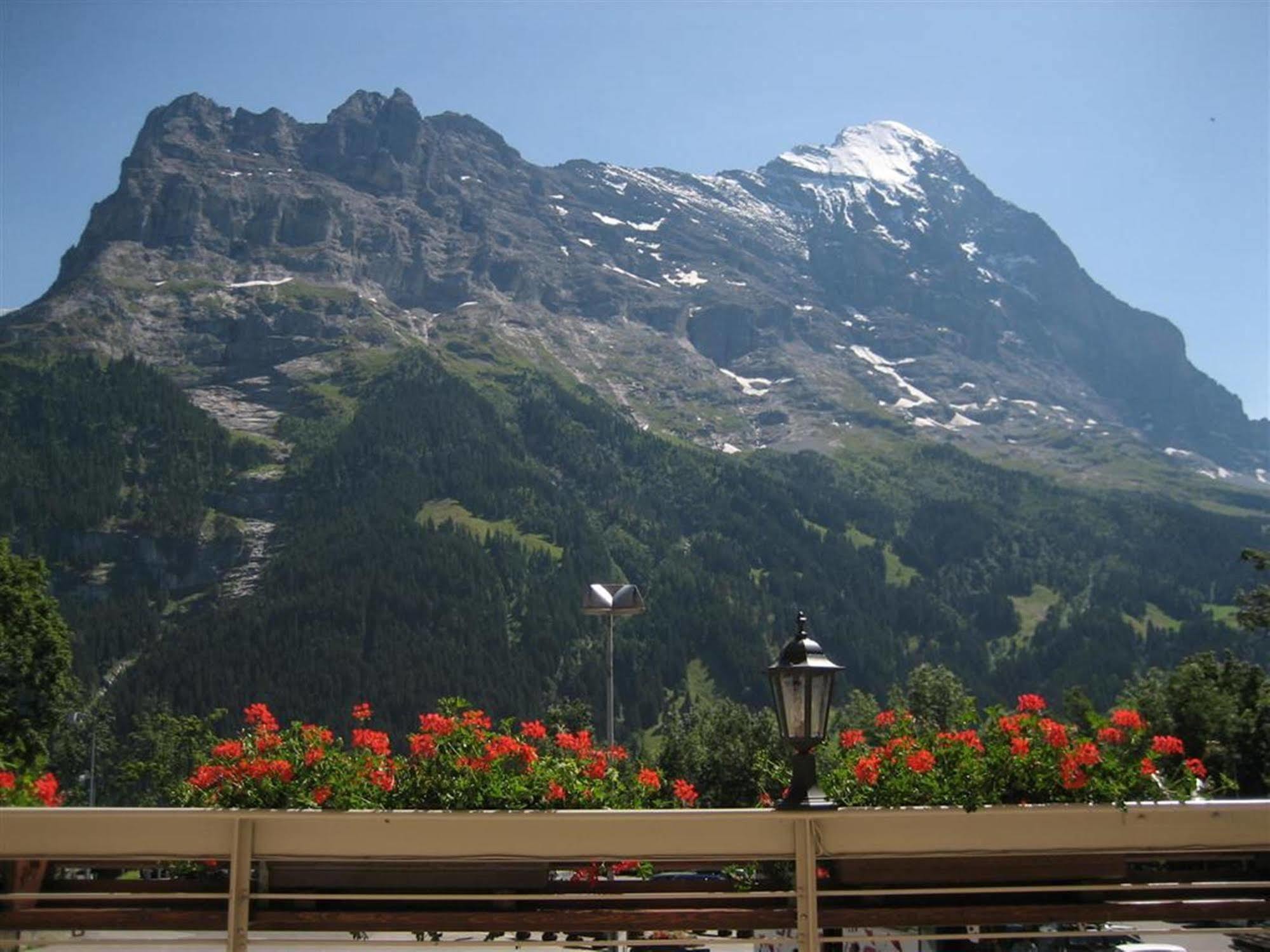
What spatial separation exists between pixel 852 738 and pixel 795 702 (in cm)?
112

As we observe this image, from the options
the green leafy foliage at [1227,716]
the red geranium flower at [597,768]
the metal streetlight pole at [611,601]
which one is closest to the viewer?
the red geranium flower at [597,768]

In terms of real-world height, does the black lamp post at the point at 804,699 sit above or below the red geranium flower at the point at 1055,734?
above

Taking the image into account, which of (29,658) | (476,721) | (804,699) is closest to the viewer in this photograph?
(804,699)

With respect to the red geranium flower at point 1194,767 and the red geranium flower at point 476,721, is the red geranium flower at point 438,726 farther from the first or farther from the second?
the red geranium flower at point 1194,767

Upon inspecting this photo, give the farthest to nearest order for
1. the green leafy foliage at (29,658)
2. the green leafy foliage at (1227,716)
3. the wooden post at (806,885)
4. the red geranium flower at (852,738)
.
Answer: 1. the green leafy foliage at (1227,716)
2. the green leafy foliage at (29,658)
3. the red geranium flower at (852,738)
4. the wooden post at (806,885)

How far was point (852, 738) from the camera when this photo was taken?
27.3ft

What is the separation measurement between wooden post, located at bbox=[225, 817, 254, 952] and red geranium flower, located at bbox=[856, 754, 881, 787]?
3.54 m

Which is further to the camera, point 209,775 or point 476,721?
point 476,721

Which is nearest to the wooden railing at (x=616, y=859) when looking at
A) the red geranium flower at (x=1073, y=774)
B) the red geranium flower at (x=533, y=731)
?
the red geranium flower at (x=1073, y=774)

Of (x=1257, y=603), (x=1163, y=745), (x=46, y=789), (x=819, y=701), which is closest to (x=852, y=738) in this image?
(x=819, y=701)

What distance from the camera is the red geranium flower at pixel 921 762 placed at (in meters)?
7.10

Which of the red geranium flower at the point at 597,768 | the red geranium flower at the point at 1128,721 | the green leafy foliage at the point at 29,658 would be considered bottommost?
the red geranium flower at the point at 597,768

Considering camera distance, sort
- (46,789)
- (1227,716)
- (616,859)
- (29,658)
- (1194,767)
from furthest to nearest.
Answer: (1227,716)
(29,658)
(46,789)
(1194,767)
(616,859)

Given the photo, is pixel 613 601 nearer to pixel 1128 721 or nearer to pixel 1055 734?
pixel 1128 721
